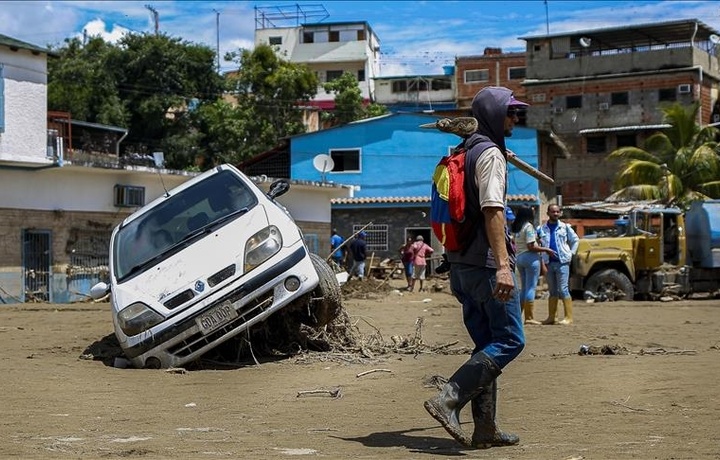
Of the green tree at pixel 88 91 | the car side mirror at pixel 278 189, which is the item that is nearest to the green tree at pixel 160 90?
the green tree at pixel 88 91

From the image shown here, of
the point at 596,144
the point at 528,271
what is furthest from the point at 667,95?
the point at 528,271

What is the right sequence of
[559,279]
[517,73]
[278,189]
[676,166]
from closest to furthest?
[278,189]
[559,279]
[676,166]
[517,73]

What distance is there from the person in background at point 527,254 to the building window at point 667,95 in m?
39.5

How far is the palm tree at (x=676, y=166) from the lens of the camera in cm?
3638

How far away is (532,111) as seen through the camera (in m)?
54.8

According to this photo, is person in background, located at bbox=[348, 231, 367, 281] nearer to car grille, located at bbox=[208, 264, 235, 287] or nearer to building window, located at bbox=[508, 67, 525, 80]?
car grille, located at bbox=[208, 264, 235, 287]

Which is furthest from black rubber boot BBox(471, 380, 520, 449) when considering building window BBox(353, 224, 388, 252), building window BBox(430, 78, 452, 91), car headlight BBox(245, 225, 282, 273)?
building window BBox(430, 78, 452, 91)

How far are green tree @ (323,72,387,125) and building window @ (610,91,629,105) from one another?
12.3 metres

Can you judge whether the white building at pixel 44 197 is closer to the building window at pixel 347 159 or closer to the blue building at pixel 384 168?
the blue building at pixel 384 168

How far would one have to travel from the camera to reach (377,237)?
132ft

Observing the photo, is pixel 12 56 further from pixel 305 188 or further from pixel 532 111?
pixel 532 111

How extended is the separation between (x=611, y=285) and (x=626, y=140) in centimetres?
3081

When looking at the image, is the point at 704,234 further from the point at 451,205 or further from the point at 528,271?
the point at 451,205

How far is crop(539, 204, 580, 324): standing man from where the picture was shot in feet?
47.8
